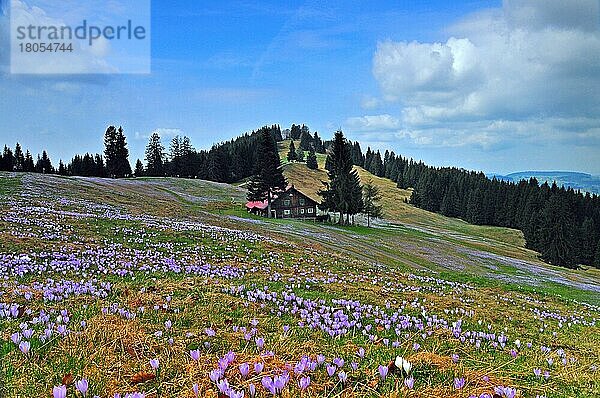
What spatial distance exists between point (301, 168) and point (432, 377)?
565ft

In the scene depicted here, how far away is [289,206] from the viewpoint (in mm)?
84438

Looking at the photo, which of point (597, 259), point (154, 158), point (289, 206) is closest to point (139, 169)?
point (154, 158)

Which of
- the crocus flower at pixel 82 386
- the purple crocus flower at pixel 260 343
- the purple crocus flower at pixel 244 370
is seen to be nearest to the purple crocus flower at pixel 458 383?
the purple crocus flower at pixel 244 370

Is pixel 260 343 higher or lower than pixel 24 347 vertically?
lower

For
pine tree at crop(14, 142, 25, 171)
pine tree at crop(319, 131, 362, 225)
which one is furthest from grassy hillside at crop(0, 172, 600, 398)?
pine tree at crop(14, 142, 25, 171)

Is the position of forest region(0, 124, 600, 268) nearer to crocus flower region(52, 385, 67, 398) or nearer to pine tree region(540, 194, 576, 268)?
pine tree region(540, 194, 576, 268)

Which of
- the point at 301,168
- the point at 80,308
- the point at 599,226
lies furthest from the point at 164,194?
the point at 599,226

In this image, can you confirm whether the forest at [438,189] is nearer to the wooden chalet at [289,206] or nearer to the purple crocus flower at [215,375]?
the wooden chalet at [289,206]

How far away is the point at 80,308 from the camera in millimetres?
6543

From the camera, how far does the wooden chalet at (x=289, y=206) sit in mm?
80688

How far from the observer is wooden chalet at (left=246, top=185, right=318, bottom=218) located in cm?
8069

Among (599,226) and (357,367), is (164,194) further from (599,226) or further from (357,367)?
(599,226)

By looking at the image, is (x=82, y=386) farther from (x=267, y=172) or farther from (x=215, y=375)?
(x=267, y=172)

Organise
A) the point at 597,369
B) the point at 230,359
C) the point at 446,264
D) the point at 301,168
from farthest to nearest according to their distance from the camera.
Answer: the point at 301,168 → the point at 446,264 → the point at 597,369 → the point at 230,359
